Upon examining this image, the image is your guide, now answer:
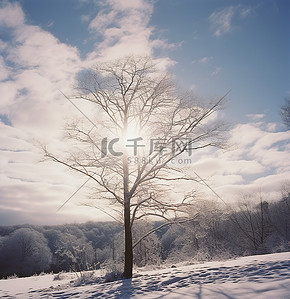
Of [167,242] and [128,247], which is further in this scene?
[167,242]

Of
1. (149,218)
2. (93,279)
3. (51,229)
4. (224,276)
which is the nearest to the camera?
(224,276)

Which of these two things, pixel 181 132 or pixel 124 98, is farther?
pixel 124 98

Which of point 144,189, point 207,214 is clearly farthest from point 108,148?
point 207,214

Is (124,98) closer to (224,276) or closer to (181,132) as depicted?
(181,132)

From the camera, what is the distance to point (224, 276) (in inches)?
284

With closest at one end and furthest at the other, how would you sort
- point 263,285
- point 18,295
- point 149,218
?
point 263,285 → point 18,295 → point 149,218

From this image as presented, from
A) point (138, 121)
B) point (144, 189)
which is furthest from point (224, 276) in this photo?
point (138, 121)

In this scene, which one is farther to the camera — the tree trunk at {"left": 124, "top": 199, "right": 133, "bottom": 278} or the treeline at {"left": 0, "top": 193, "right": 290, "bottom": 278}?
the treeline at {"left": 0, "top": 193, "right": 290, "bottom": 278}

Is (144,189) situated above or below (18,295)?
above

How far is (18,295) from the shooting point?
327 inches

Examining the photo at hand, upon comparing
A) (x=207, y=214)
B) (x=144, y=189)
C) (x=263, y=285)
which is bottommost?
(x=263, y=285)

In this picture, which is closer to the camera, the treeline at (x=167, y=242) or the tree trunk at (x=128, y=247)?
the tree trunk at (x=128, y=247)

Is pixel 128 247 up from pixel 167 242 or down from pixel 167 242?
up

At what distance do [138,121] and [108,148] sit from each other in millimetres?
2095
